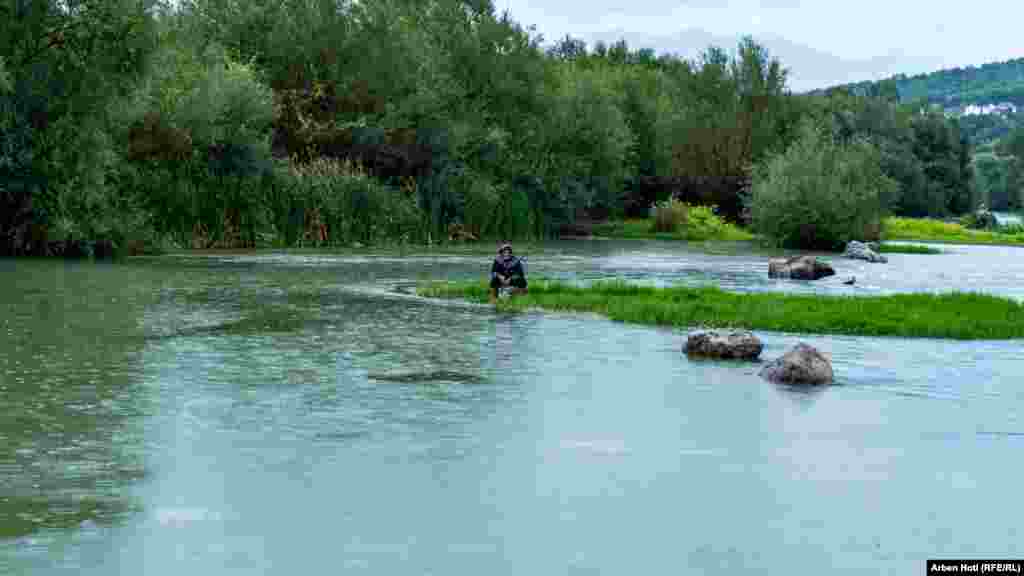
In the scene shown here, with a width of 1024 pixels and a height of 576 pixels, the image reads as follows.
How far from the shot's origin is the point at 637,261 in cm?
5928

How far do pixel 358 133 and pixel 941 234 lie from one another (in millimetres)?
46959

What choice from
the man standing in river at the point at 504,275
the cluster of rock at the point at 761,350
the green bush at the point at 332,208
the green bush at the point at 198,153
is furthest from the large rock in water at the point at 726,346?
the green bush at the point at 332,208

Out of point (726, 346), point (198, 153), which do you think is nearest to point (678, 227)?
point (198, 153)

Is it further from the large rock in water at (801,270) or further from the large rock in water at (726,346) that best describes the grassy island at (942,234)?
the large rock in water at (726,346)

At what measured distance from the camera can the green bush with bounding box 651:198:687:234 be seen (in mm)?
94688

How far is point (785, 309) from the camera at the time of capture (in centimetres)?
3128

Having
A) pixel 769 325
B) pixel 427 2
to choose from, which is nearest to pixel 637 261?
pixel 769 325

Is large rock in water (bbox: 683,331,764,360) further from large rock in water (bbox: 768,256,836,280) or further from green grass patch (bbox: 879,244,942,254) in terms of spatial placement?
green grass patch (bbox: 879,244,942,254)

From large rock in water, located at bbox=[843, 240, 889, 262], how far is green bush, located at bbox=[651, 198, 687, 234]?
1013 inches

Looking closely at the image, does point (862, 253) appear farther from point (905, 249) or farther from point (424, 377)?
point (424, 377)

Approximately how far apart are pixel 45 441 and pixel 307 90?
6386 centimetres

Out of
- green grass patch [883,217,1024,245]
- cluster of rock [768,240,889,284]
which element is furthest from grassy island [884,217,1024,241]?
cluster of rock [768,240,889,284]

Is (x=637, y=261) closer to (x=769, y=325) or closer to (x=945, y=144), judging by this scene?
(x=769, y=325)

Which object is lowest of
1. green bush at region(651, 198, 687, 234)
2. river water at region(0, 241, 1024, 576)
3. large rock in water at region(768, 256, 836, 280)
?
river water at region(0, 241, 1024, 576)
